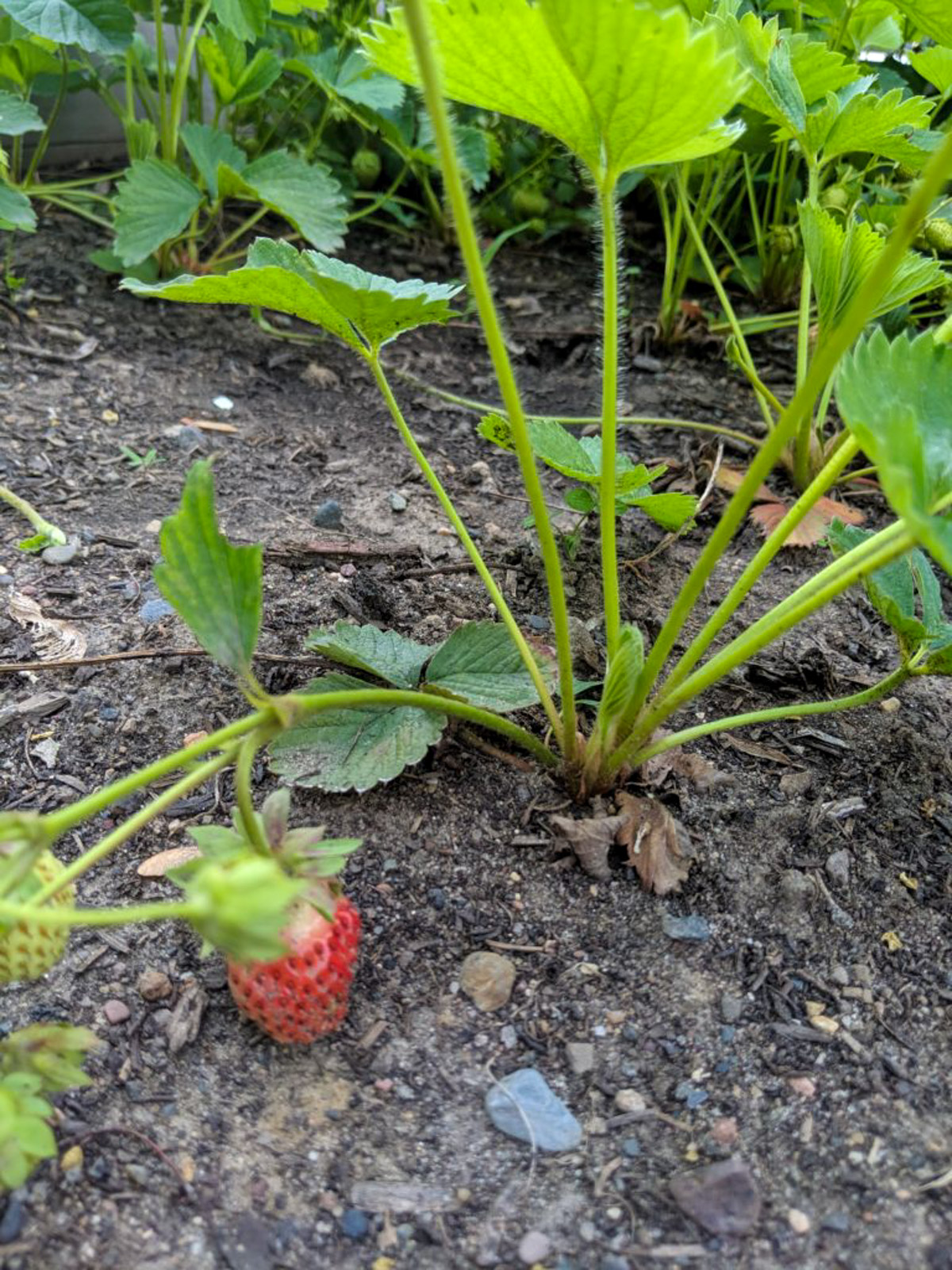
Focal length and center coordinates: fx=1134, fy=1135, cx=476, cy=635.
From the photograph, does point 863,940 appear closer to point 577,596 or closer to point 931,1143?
point 931,1143

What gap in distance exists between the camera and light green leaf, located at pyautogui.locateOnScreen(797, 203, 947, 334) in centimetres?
109

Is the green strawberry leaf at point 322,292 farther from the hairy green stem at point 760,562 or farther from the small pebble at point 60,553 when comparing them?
the small pebble at point 60,553

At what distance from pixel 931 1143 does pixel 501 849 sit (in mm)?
423

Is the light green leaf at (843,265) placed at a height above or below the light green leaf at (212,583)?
above

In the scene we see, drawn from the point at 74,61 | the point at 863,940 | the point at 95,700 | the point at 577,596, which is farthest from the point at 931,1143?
the point at 74,61

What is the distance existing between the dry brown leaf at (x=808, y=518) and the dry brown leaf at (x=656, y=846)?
0.59 meters

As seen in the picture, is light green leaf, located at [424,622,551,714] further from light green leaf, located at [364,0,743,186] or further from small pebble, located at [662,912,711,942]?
light green leaf, located at [364,0,743,186]

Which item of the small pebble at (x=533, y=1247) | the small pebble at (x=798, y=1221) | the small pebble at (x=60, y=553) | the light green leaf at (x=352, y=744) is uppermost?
the small pebble at (x=798, y=1221)

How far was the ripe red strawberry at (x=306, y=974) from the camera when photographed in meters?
0.82

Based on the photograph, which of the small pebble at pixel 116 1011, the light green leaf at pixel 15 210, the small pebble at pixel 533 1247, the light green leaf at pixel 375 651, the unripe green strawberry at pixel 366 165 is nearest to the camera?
the small pebble at pixel 533 1247

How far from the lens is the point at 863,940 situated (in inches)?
39.8

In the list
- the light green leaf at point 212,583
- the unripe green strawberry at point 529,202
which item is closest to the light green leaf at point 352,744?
the light green leaf at point 212,583

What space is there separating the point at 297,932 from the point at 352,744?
280 millimetres

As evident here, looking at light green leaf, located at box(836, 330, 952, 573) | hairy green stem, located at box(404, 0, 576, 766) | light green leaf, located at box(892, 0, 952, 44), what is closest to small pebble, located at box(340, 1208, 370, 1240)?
hairy green stem, located at box(404, 0, 576, 766)
